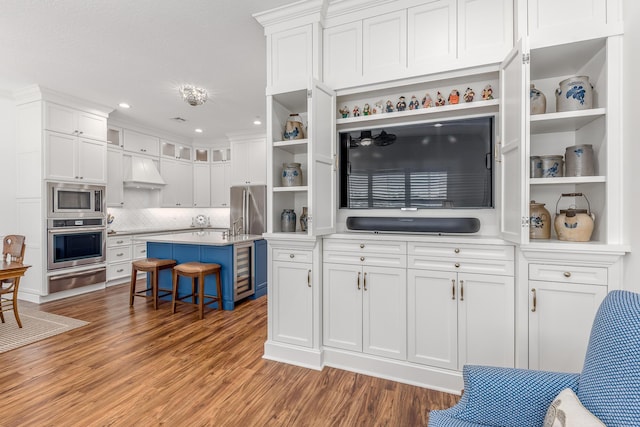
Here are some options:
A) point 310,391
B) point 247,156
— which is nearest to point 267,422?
point 310,391

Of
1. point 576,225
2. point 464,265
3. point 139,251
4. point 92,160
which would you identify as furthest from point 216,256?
point 576,225

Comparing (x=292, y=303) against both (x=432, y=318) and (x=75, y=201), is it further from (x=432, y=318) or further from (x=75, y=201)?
(x=75, y=201)

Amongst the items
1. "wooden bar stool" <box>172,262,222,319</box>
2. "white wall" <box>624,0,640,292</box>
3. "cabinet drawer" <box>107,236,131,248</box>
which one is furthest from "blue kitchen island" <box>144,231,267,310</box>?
"white wall" <box>624,0,640,292</box>

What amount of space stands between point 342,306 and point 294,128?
151 cm

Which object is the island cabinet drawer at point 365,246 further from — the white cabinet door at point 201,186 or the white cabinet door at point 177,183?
the white cabinet door at point 201,186

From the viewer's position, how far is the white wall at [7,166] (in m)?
4.42

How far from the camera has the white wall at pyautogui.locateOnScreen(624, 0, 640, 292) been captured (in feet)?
5.25

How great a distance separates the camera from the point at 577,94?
6.10 ft

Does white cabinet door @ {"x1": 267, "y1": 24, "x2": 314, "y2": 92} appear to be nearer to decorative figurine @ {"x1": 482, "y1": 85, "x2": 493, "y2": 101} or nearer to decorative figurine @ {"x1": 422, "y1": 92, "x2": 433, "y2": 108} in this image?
decorative figurine @ {"x1": 422, "y1": 92, "x2": 433, "y2": 108}

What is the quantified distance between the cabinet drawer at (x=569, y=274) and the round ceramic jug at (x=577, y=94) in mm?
940

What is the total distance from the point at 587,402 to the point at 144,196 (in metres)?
7.09

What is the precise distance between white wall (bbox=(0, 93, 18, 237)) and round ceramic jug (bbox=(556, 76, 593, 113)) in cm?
643

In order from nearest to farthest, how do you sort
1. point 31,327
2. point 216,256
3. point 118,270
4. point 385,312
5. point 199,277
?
point 385,312, point 31,327, point 199,277, point 216,256, point 118,270

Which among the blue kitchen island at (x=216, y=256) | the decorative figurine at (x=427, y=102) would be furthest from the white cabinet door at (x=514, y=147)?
the blue kitchen island at (x=216, y=256)
